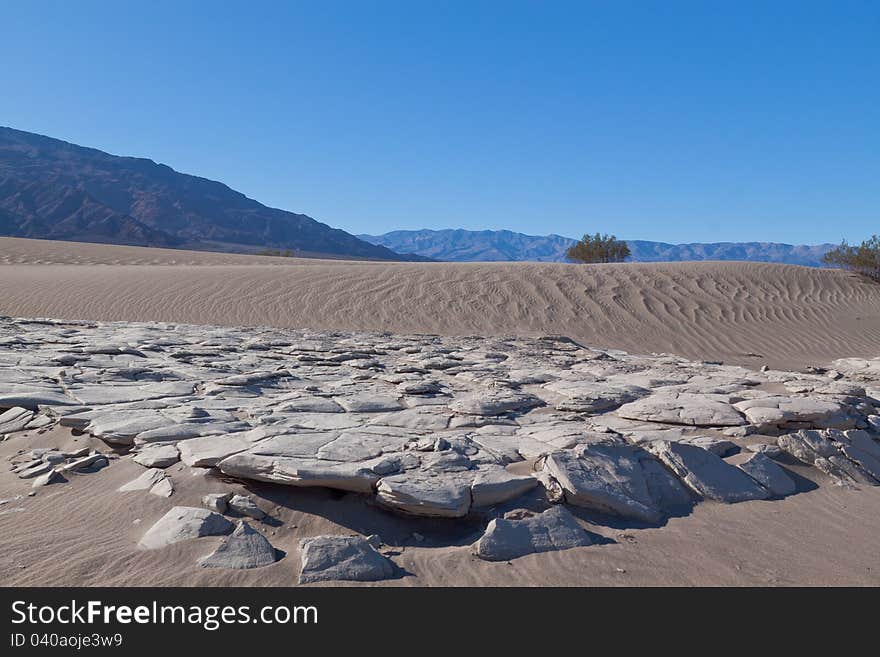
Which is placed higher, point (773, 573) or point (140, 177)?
point (140, 177)

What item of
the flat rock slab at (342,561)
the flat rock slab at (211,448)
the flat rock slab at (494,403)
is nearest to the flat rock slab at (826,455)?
the flat rock slab at (494,403)

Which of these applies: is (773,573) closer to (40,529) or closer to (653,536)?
(653,536)

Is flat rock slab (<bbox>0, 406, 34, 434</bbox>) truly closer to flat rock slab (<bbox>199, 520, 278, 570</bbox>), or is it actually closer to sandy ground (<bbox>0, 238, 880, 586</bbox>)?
sandy ground (<bbox>0, 238, 880, 586</bbox>)

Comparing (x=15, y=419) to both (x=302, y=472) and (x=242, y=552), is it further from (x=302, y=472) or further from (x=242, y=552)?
(x=242, y=552)

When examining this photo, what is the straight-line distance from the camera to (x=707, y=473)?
3.89 m

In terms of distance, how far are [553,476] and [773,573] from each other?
1179 millimetres

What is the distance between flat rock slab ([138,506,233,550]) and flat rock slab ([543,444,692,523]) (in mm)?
1849

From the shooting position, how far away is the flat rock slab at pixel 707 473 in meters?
3.77

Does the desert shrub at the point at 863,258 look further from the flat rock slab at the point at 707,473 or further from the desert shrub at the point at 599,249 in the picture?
the flat rock slab at the point at 707,473

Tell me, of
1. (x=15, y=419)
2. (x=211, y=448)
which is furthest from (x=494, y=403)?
(x=15, y=419)

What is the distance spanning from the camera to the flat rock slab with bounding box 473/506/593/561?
9.88 feet
